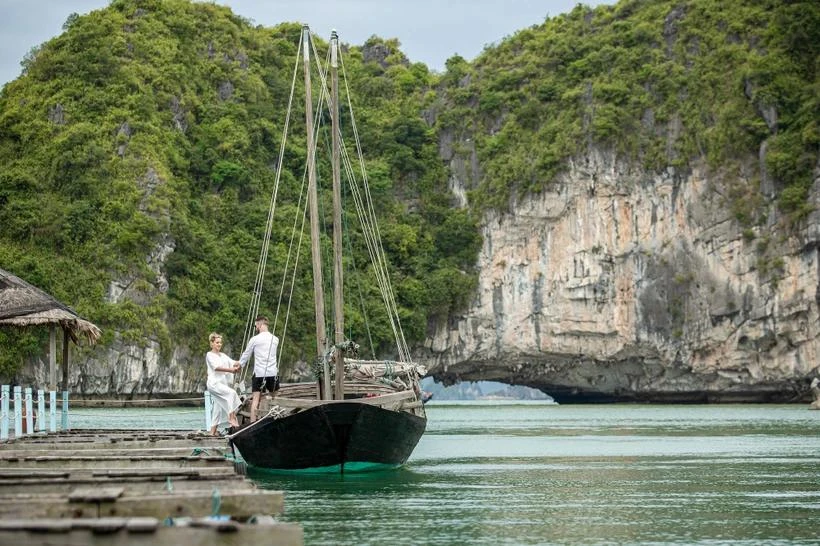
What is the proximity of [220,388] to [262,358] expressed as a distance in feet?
2.34

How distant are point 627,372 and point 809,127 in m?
14.8

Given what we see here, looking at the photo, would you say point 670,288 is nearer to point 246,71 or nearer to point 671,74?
point 671,74

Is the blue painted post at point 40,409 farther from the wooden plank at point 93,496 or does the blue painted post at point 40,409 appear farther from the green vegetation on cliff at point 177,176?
the green vegetation on cliff at point 177,176

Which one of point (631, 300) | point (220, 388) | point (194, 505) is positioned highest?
point (631, 300)

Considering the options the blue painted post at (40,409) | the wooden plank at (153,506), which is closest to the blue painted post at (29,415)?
the blue painted post at (40,409)

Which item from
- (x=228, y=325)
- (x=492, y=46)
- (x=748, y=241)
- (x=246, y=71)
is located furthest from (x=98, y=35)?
(x=748, y=241)

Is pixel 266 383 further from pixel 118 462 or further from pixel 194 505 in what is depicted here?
pixel 194 505

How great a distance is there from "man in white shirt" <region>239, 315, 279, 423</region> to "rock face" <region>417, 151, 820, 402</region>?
135 feet

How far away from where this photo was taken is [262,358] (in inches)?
679

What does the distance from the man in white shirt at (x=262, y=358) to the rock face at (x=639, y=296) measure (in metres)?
41.2

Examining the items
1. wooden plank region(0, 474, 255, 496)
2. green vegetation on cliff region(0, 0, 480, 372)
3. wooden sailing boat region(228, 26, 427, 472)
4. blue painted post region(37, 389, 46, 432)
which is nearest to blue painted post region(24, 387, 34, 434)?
blue painted post region(37, 389, 46, 432)

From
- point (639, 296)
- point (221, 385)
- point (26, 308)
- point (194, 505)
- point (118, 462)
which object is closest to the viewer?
point (194, 505)

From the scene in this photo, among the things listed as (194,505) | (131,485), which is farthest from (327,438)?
(194,505)

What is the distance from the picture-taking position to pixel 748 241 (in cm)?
5666
